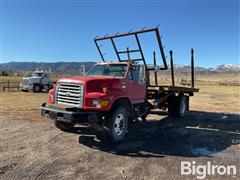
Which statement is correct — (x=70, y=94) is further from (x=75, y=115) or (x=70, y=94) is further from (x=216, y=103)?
(x=216, y=103)

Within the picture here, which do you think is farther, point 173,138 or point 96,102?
point 173,138

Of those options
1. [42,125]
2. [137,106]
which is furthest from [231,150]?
[42,125]

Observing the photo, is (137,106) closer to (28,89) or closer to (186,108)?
(186,108)

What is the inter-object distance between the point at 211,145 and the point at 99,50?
20.3 feet

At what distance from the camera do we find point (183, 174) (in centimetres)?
533

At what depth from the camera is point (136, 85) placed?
8719 millimetres

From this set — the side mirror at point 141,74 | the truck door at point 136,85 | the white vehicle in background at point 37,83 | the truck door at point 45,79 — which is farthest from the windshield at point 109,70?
the truck door at point 45,79

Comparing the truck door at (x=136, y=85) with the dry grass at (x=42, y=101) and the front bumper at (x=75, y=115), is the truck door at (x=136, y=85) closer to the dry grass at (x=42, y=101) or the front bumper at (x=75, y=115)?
the front bumper at (x=75, y=115)

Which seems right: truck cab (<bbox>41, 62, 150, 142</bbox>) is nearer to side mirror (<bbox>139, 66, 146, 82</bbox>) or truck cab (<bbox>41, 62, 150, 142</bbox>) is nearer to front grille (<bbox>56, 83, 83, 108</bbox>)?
front grille (<bbox>56, 83, 83, 108</bbox>)

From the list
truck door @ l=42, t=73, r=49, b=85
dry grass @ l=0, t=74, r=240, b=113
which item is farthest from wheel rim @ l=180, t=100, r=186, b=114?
truck door @ l=42, t=73, r=49, b=85

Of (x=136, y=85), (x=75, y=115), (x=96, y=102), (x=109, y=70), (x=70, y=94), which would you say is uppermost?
(x=109, y=70)

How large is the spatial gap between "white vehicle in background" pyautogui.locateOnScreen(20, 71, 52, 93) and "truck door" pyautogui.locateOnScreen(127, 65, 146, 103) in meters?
20.3

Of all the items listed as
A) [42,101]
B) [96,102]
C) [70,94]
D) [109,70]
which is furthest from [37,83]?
[96,102]

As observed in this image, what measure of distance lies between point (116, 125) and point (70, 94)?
1489mm
